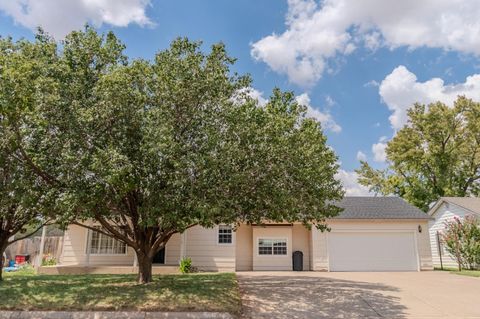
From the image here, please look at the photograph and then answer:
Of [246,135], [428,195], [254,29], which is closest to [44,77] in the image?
[246,135]

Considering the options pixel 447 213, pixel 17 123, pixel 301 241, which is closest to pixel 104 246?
pixel 301 241

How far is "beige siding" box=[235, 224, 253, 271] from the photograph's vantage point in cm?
2098

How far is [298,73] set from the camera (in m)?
16.0

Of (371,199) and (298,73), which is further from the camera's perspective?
(371,199)

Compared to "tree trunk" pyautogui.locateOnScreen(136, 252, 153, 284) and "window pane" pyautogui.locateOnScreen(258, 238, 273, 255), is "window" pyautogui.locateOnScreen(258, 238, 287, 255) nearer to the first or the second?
"window pane" pyautogui.locateOnScreen(258, 238, 273, 255)

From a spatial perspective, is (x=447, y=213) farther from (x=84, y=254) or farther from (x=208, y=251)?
(x=84, y=254)

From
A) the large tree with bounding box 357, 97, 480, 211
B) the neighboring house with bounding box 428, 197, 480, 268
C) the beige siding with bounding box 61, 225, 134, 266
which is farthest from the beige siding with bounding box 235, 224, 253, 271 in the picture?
the large tree with bounding box 357, 97, 480, 211

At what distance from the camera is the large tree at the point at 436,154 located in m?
31.8

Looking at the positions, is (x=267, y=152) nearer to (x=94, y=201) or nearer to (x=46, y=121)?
(x=94, y=201)

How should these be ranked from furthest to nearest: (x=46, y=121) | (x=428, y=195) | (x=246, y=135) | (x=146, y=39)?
(x=428, y=195), (x=146, y=39), (x=246, y=135), (x=46, y=121)

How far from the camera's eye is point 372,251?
21.0 meters

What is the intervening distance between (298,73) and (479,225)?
556 inches

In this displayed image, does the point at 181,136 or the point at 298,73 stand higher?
the point at 298,73

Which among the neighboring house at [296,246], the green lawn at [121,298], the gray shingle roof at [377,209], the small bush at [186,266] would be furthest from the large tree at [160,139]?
the gray shingle roof at [377,209]
